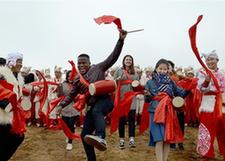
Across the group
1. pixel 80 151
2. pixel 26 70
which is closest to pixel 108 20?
pixel 80 151

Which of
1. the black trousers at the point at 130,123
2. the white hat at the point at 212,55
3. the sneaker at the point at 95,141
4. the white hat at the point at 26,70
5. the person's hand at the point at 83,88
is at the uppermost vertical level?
the white hat at the point at 212,55

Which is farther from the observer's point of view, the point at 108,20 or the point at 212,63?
the point at 212,63

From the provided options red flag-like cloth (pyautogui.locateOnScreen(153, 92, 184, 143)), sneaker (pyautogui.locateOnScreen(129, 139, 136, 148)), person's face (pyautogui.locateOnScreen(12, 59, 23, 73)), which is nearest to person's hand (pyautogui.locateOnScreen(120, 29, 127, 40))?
red flag-like cloth (pyautogui.locateOnScreen(153, 92, 184, 143))

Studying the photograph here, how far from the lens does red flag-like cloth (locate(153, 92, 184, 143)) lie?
6602mm

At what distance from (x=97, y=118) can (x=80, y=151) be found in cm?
298

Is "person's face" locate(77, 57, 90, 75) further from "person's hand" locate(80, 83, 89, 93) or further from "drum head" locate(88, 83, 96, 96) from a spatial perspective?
"drum head" locate(88, 83, 96, 96)

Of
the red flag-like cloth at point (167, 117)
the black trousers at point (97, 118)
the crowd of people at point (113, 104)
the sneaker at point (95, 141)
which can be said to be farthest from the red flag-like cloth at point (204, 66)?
the sneaker at point (95, 141)

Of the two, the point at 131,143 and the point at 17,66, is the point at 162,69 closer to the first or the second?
the point at 17,66

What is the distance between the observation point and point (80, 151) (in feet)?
29.7

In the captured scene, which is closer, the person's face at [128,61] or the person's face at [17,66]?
the person's face at [17,66]

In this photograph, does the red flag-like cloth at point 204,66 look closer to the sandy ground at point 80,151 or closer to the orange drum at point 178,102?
the orange drum at point 178,102

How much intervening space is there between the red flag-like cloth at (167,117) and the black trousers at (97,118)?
0.81 metres

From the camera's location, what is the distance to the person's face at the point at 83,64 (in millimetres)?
6675

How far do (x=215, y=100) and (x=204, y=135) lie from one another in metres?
0.63
